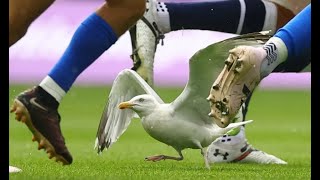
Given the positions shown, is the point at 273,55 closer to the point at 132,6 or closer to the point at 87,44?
the point at 132,6

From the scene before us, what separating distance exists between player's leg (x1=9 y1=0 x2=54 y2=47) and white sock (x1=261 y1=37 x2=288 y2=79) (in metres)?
0.64

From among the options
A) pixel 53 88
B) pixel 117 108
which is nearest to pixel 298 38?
pixel 53 88

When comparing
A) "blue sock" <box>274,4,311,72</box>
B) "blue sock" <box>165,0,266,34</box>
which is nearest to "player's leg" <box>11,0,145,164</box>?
"blue sock" <box>274,4,311,72</box>

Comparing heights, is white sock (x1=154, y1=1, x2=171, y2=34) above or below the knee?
below

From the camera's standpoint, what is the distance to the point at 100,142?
3.79 m

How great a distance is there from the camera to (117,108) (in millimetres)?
3879

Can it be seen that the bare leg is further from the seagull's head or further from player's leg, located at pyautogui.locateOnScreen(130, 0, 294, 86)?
player's leg, located at pyautogui.locateOnScreen(130, 0, 294, 86)

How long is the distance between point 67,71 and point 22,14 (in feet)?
0.71

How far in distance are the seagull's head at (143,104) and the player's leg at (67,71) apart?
84 centimetres

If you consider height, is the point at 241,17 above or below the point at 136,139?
above

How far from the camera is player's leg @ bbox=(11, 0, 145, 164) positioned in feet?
8.75

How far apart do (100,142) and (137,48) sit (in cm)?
42
